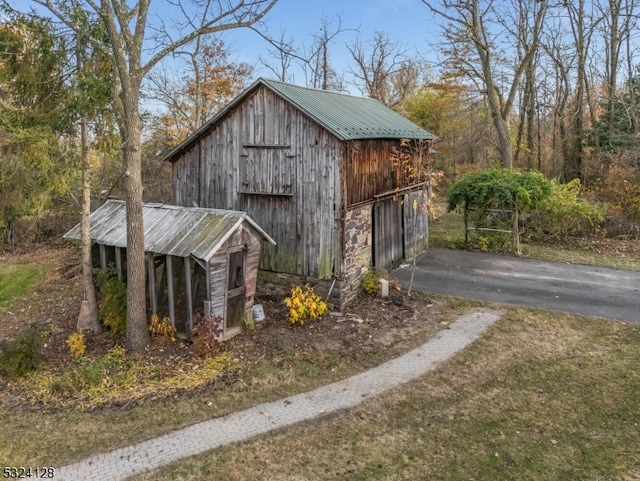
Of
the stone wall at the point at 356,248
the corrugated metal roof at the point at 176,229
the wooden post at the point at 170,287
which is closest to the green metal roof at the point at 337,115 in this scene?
the stone wall at the point at 356,248

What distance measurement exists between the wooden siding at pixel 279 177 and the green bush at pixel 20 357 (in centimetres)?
537

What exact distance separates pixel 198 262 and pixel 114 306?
2.40 metres

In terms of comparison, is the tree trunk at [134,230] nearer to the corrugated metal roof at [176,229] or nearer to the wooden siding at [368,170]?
the corrugated metal roof at [176,229]

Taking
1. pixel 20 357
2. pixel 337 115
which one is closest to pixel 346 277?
pixel 337 115

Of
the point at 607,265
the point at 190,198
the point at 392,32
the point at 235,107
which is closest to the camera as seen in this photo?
the point at 235,107

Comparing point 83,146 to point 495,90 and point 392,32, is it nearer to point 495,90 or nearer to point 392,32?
point 495,90

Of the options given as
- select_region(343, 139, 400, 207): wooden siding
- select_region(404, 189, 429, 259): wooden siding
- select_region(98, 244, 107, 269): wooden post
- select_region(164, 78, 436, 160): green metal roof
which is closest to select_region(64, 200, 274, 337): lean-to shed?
select_region(98, 244, 107, 269): wooden post

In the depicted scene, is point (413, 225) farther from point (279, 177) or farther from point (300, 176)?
point (279, 177)

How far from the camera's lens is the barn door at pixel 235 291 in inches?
384

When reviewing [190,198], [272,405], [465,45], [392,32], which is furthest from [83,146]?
[392,32]

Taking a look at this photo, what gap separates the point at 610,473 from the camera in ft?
18.5

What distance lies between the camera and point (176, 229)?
9.91 meters

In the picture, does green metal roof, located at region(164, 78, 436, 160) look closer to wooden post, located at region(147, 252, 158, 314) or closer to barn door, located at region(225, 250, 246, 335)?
barn door, located at region(225, 250, 246, 335)

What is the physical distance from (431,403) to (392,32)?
105ft
